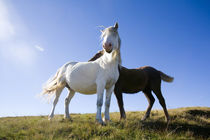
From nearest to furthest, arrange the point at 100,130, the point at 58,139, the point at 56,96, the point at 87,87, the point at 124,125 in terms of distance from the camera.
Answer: the point at 58,139 → the point at 100,130 → the point at 124,125 → the point at 87,87 → the point at 56,96

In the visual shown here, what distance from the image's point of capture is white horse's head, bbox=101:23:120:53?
4426 millimetres

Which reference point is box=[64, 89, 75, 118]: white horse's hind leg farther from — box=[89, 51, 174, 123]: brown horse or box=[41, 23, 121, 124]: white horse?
box=[89, 51, 174, 123]: brown horse

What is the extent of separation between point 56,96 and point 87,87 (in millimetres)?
1553

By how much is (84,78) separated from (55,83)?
148 cm

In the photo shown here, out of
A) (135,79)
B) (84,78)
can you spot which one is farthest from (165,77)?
(84,78)

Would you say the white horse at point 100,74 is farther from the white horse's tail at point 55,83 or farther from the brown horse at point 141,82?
the brown horse at point 141,82

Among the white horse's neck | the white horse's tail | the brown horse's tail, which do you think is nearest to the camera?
the white horse's neck

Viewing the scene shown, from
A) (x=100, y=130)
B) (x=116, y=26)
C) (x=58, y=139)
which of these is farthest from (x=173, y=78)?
(x=58, y=139)

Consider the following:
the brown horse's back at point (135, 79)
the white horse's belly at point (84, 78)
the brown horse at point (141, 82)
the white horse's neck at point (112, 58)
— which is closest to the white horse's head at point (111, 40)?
the white horse's neck at point (112, 58)

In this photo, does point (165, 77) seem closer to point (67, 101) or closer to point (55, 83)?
point (67, 101)

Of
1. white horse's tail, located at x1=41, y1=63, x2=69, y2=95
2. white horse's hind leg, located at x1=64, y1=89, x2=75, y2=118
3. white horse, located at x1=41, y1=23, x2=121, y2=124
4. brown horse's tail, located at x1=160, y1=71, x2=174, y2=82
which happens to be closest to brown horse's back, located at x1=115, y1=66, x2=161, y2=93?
brown horse's tail, located at x1=160, y1=71, x2=174, y2=82

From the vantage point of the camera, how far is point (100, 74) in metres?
4.75

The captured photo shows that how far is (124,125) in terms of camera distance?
4570mm

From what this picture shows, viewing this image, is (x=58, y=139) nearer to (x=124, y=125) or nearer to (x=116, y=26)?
(x=124, y=125)
